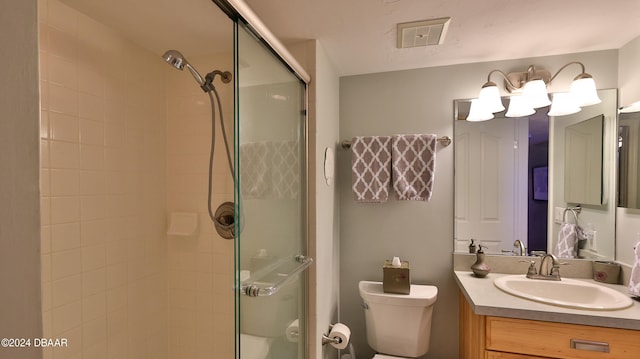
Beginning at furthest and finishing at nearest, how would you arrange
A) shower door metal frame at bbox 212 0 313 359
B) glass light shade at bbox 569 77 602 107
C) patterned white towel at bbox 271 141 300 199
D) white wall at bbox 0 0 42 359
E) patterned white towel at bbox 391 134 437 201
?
patterned white towel at bbox 391 134 437 201, glass light shade at bbox 569 77 602 107, patterned white towel at bbox 271 141 300 199, shower door metal frame at bbox 212 0 313 359, white wall at bbox 0 0 42 359

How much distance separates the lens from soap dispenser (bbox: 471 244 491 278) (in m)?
1.66

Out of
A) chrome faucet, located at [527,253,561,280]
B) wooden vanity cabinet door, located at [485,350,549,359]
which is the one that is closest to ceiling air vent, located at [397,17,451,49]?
chrome faucet, located at [527,253,561,280]

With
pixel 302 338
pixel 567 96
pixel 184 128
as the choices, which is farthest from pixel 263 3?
pixel 567 96

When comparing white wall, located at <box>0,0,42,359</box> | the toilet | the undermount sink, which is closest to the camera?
white wall, located at <box>0,0,42,359</box>

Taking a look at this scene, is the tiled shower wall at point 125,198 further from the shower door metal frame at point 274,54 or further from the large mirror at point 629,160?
the large mirror at point 629,160

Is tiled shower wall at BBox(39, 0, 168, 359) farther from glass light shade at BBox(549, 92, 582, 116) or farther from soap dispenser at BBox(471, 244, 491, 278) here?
glass light shade at BBox(549, 92, 582, 116)

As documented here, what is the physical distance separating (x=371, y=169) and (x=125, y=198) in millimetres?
1386

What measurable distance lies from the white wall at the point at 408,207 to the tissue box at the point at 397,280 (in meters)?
0.22

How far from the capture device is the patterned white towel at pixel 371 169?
181 cm

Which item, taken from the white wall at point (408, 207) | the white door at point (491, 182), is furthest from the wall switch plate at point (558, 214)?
the white wall at point (408, 207)

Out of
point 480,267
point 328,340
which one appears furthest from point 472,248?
point 328,340

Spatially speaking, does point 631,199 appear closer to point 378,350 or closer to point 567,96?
point 567,96

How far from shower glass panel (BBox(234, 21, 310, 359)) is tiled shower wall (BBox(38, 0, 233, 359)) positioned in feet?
1.66

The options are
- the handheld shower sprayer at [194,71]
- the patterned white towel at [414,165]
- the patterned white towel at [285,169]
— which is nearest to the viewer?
the patterned white towel at [285,169]
